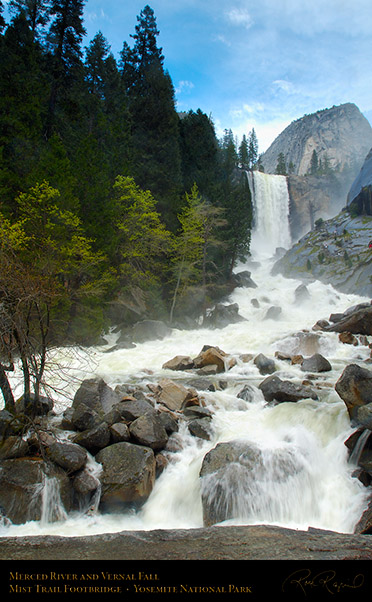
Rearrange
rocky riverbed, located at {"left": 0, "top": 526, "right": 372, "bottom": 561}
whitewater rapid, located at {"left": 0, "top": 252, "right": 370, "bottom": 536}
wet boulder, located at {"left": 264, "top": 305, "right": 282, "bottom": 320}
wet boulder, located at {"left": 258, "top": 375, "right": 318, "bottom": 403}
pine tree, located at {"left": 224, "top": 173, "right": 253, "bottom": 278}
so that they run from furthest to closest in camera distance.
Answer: pine tree, located at {"left": 224, "top": 173, "right": 253, "bottom": 278}
wet boulder, located at {"left": 264, "top": 305, "right": 282, "bottom": 320}
wet boulder, located at {"left": 258, "top": 375, "right": 318, "bottom": 403}
whitewater rapid, located at {"left": 0, "top": 252, "right": 370, "bottom": 536}
rocky riverbed, located at {"left": 0, "top": 526, "right": 372, "bottom": 561}

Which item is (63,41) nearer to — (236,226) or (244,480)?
(236,226)

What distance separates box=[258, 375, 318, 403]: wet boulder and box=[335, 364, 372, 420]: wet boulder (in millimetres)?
1916

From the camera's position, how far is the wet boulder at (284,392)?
959 cm

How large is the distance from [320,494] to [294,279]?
112 ft

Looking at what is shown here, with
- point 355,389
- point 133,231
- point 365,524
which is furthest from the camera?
point 133,231

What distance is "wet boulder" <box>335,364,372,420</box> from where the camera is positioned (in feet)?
24.3

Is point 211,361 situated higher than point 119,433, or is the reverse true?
point 211,361

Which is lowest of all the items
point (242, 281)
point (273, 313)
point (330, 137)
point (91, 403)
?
point (91, 403)

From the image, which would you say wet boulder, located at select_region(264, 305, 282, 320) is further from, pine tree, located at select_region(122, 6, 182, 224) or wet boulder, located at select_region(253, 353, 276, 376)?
wet boulder, located at select_region(253, 353, 276, 376)

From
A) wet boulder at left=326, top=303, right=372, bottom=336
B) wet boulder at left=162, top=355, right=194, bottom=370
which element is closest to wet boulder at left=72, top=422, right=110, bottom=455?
wet boulder at left=162, top=355, right=194, bottom=370

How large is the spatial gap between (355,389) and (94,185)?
58.4 ft

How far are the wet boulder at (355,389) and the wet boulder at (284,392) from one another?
1.92m

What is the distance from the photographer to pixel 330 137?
145625 millimetres

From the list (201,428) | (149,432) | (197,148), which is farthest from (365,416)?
(197,148)
